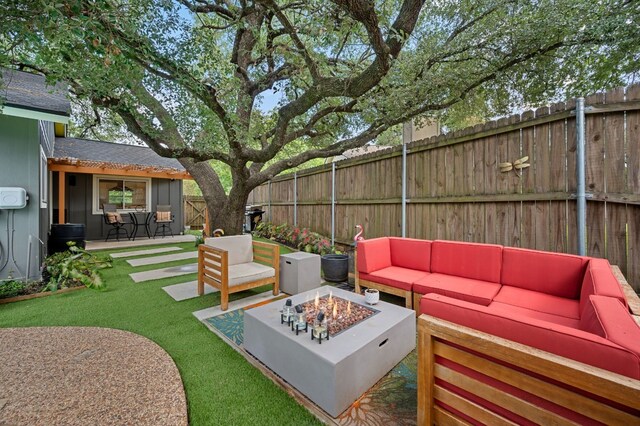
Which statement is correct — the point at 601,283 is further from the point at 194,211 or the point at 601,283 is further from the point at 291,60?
the point at 194,211

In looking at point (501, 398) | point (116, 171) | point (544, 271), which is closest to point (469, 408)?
point (501, 398)

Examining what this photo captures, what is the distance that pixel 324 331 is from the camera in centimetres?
199

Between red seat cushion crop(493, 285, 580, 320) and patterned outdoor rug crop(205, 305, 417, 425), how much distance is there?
1.11 m

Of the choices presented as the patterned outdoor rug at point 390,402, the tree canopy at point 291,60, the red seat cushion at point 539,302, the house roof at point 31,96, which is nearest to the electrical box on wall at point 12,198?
the house roof at point 31,96

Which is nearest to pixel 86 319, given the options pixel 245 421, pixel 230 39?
pixel 245 421

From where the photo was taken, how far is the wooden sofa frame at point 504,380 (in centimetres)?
98

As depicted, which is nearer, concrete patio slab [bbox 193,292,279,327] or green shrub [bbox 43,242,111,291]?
concrete patio slab [bbox 193,292,279,327]

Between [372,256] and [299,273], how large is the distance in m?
1.12

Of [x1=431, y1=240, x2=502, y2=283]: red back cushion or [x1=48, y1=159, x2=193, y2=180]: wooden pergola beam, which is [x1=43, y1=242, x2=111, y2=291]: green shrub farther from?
[x1=431, y1=240, x2=502, y2=283]: red back cushion

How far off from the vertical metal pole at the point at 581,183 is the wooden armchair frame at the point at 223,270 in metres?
3.65

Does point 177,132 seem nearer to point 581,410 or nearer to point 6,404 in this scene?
point 6,404

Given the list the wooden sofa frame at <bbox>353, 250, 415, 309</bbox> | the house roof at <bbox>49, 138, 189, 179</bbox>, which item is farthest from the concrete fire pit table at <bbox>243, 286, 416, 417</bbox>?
the house roof at <bbox>49, 138, 189, 179</bbox>

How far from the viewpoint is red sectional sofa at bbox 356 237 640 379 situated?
3.80 feet

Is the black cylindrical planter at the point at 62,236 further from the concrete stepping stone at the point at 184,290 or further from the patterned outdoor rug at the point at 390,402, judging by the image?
the patterned outdoor rug at the point at 390,402
